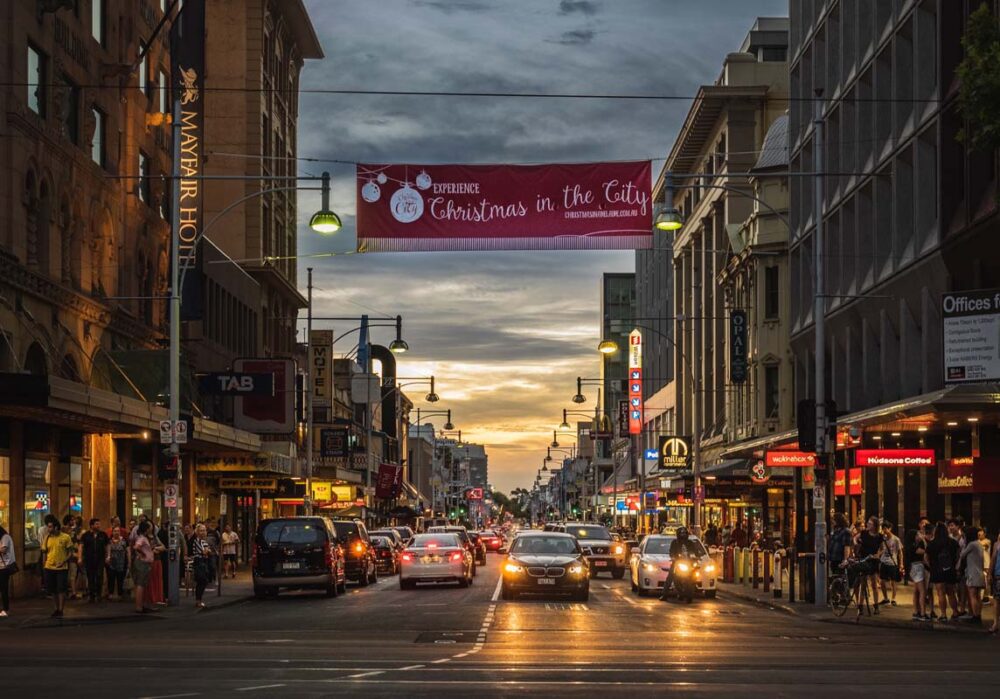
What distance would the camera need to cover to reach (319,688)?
15.9 meters

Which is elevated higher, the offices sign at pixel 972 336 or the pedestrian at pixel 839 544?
the offices sign at pixel 972 336

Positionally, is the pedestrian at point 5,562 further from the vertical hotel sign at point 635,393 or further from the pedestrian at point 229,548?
the vertical hotel sign at point 635,393

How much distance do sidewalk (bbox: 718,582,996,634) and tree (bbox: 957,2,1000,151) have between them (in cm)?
978

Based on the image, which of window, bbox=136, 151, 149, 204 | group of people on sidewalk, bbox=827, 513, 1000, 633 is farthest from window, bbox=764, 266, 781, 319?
group of people on sidewalk, bbox=827, 513, 1000, 633

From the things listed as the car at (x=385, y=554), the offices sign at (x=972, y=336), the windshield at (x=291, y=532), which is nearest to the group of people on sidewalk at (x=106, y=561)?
the windshield at (x=291, y=532)

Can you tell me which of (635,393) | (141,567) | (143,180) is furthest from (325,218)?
(635,393)

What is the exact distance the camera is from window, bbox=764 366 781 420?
64.8 m

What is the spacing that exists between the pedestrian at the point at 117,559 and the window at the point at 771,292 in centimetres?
3582

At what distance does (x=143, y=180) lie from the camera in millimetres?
47750

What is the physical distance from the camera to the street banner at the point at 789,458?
1458 inches

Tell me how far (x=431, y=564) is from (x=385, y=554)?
14703 millimetres

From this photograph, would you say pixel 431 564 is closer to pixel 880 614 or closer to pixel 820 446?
pixel 820 446

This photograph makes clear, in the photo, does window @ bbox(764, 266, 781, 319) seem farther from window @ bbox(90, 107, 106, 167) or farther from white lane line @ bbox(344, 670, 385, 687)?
white lane line @ bbox(344, 670, 385, 687)

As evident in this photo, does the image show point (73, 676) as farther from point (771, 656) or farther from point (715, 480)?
point (715, 480)
